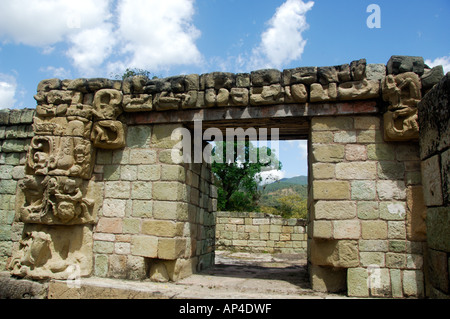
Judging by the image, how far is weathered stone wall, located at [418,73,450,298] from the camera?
2.16m

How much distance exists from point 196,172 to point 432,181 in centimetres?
382

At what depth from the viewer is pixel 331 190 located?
422 cm

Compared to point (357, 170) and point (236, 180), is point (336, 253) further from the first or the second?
point (236, 180)

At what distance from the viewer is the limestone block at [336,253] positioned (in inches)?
159

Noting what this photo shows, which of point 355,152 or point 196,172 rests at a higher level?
point 355,152

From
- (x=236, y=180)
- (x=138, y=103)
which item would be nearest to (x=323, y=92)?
(x=138, y=103)

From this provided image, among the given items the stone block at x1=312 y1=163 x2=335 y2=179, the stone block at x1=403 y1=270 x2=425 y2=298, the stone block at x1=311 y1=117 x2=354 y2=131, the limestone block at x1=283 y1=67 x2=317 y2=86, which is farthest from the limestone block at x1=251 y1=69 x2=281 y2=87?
the stone block at x1=403 y1=270 x2=425 y2=298

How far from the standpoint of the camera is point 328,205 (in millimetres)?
4188

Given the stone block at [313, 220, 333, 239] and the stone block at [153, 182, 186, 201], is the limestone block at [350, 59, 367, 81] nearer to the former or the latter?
the stone block at [313, 220, 333, 239]

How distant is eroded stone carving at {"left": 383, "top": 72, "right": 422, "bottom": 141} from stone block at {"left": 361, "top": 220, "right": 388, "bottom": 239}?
106 cm

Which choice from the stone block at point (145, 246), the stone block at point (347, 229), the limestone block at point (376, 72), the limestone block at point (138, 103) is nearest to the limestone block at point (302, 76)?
the limestone block at point (376, 72)

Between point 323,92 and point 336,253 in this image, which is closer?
point 336,253
